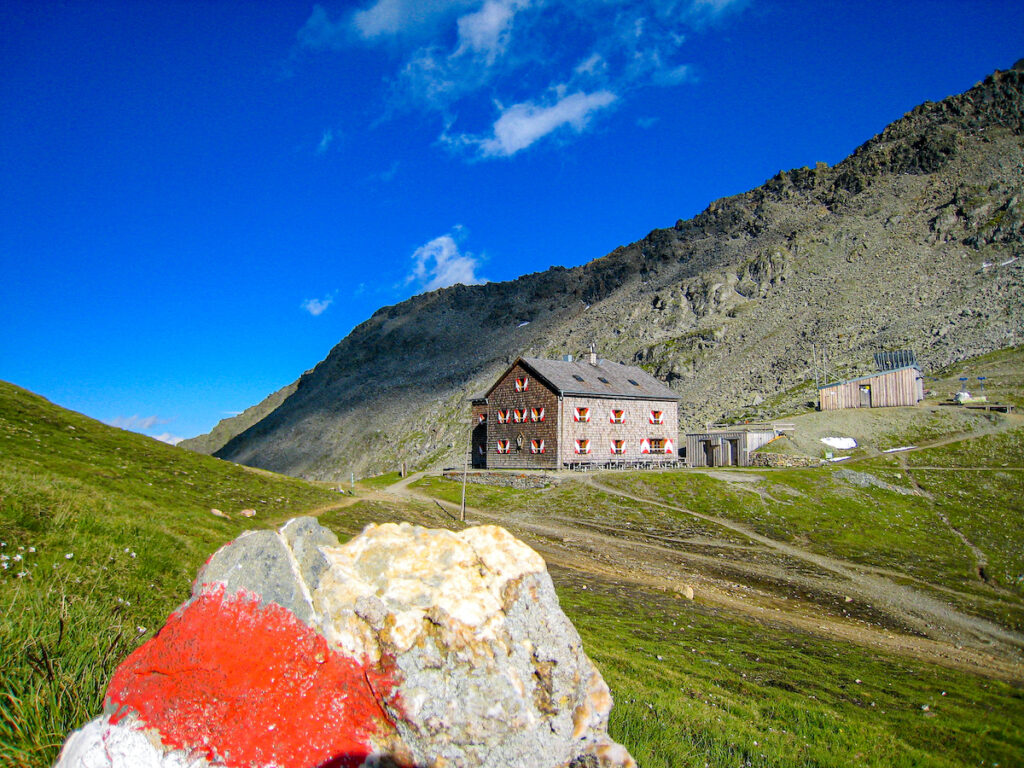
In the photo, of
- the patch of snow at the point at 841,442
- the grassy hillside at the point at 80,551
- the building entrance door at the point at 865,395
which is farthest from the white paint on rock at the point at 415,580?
the building entrance door at the point at 865,395

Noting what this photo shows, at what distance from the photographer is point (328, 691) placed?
4250 mm

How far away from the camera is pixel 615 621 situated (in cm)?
1563

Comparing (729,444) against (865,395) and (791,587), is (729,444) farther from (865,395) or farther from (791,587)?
(791,587)

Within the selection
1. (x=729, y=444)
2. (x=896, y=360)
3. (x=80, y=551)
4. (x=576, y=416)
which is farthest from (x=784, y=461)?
(x=80, y=551)

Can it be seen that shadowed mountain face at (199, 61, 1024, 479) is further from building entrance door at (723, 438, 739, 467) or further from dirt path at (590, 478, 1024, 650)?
dirt path at (590, 478, 1024, 650)

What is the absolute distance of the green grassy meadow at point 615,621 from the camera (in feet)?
19.7

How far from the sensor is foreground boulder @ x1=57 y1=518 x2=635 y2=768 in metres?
3.97

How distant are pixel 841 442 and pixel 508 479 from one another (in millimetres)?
30603

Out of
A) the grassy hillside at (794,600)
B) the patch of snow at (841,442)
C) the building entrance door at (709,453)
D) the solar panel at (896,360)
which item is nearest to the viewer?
the grassy hillside at (794,600)

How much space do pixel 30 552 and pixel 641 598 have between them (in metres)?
16.8

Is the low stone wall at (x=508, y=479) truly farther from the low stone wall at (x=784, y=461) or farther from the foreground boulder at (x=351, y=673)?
the foreground boulder at (x=351, y=673)

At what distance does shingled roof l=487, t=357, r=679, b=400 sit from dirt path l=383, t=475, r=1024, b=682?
20279mm

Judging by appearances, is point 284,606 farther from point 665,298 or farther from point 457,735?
point 665,298

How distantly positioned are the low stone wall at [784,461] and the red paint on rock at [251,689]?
49.7 metres
